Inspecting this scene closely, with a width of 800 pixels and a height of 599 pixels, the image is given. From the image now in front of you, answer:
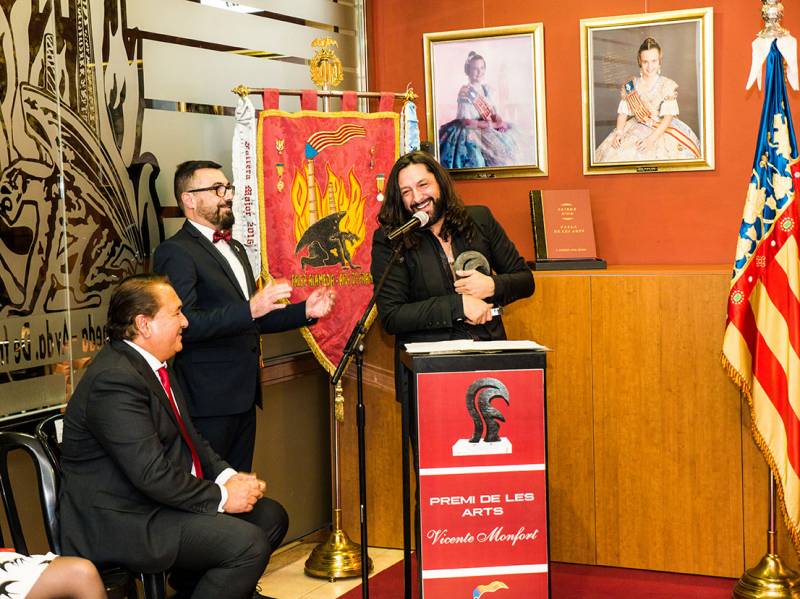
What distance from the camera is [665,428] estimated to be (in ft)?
13.7

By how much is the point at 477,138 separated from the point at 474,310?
162 cm

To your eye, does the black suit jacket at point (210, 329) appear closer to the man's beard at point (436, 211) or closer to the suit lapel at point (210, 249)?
the suit lapel at point (210, 249)

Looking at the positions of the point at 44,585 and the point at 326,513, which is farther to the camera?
the point at 326,513

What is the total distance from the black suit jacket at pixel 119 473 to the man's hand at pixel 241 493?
167mm

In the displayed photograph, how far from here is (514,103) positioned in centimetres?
485

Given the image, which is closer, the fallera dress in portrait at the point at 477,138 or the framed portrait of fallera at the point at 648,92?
the framed portrait of fallera at the point at 648,92

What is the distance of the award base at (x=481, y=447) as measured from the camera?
125 inches

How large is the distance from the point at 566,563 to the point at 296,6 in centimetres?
Answer: 286

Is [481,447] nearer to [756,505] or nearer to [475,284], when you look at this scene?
[475,284]

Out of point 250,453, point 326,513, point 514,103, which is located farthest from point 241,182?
point 326,513

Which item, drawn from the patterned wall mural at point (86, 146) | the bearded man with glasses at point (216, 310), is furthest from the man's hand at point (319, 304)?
the patterned wall mural at point (86, 146)

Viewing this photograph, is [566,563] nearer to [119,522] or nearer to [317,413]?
[317,413]

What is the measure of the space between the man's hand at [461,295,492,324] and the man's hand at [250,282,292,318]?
620mm

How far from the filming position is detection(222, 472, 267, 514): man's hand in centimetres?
310
